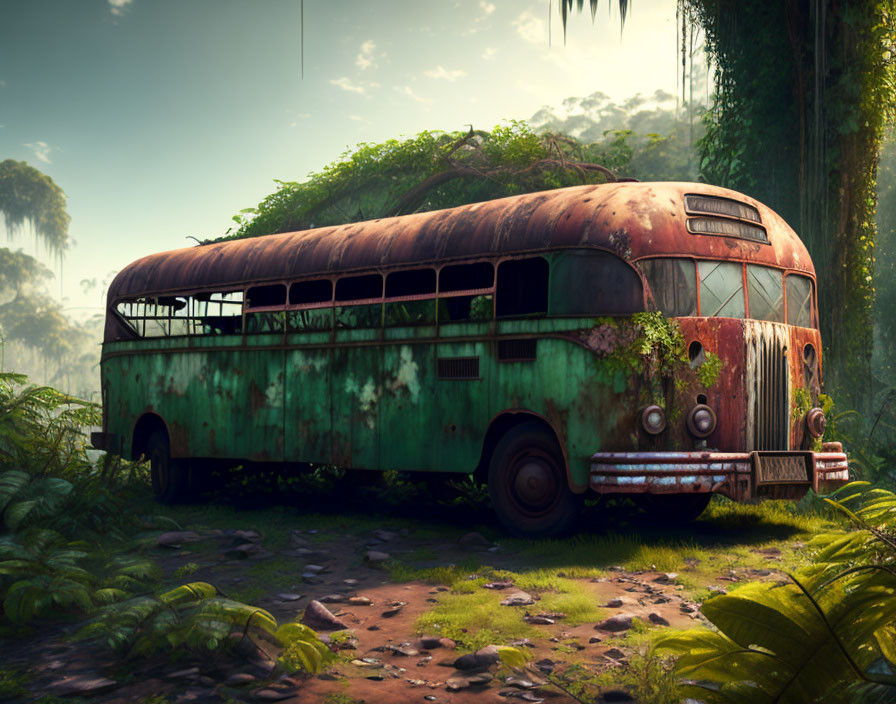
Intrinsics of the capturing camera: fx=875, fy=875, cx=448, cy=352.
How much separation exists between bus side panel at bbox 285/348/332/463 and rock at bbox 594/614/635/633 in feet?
16.4

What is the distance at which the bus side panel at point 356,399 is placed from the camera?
360 inches

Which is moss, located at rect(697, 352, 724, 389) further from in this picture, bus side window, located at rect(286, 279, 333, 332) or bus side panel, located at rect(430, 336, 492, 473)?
bus side window, located at rect(286, 279, 333, 332)

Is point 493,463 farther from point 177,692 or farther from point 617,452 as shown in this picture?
point 177,692

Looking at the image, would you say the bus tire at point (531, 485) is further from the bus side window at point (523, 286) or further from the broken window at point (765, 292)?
the broken window at point (765, 292)

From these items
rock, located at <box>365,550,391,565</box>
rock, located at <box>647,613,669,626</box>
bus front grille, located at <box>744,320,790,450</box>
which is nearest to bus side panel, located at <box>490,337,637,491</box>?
bus front grille, located at <box>744,320,790,450</box>

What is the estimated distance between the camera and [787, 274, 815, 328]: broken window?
8.23 meters

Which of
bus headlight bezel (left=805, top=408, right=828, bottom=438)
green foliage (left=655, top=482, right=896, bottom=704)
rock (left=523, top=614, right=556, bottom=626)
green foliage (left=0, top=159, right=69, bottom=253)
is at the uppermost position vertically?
green foliage (left=0, top=159, right=69, bottom=253)

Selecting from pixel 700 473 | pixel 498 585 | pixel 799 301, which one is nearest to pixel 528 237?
pixel 700 473

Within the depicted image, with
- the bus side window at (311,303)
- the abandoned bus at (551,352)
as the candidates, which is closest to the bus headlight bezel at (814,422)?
the abandoned bus at (551,352)

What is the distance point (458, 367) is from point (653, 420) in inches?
81.8

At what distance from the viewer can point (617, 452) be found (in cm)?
718

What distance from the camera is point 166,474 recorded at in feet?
37.8

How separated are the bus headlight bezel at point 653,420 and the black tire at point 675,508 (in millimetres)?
1663

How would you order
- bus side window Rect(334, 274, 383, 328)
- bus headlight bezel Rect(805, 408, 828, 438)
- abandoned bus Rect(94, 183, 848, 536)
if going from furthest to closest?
bus side window Rect(334, 274, 383, 328)
bus headlight bezel Rect(805, 408, 828, 438)
abandoned bus Rect(94, 183, 848, 536)
